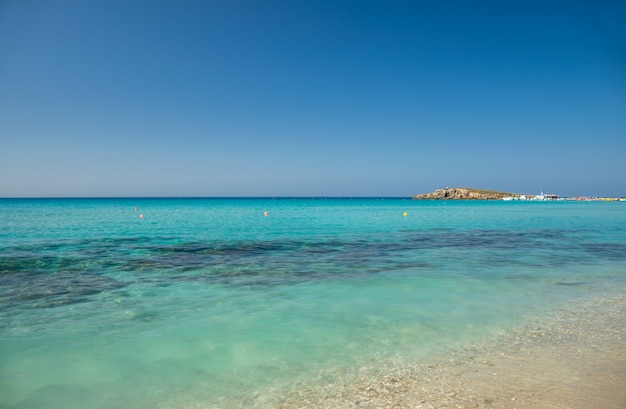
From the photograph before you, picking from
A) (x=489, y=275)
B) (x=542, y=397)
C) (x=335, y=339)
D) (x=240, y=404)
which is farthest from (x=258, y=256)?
(x=542, y=397)

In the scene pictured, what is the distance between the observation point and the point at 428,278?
11.8 m

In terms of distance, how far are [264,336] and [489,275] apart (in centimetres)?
843

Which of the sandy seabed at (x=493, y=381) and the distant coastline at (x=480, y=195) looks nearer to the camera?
the sandy seabed at (x=493, y=381)

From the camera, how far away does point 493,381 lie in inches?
193

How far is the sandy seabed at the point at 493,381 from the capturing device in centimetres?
445

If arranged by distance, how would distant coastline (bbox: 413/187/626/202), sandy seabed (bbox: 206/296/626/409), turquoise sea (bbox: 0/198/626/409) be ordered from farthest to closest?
distant coastline (bbox: 413/187/626/202) < turquoise sea (bbox: 0/198/626/409) < sandy seabed (bbox: 206/296/626/409)

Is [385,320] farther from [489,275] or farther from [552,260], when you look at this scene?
[552,260]

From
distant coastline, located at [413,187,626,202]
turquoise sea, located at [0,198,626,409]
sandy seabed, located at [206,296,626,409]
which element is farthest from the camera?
distant coastline, located at [413,187,626,202]

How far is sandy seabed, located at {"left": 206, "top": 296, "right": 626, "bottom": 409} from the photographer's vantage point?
14.6 feet

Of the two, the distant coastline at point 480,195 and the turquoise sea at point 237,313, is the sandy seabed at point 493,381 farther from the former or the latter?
the distant coastline at point 480,195

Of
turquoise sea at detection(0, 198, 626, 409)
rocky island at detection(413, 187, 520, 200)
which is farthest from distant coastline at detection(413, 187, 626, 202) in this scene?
turquoise sea at detection(0, 198, 626, 409)

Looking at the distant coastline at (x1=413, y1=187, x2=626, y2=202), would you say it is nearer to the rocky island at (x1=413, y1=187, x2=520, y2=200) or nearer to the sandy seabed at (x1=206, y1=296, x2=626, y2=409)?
the rocky island at (x1=413, y1=187, x2=520, y2=200)

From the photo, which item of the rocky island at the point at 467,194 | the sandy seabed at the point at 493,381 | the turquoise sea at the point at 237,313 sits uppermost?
the rocky island at the point at 467,194

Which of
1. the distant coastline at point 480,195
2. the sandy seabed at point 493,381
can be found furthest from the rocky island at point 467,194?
the sandy seabed at point 493,381
